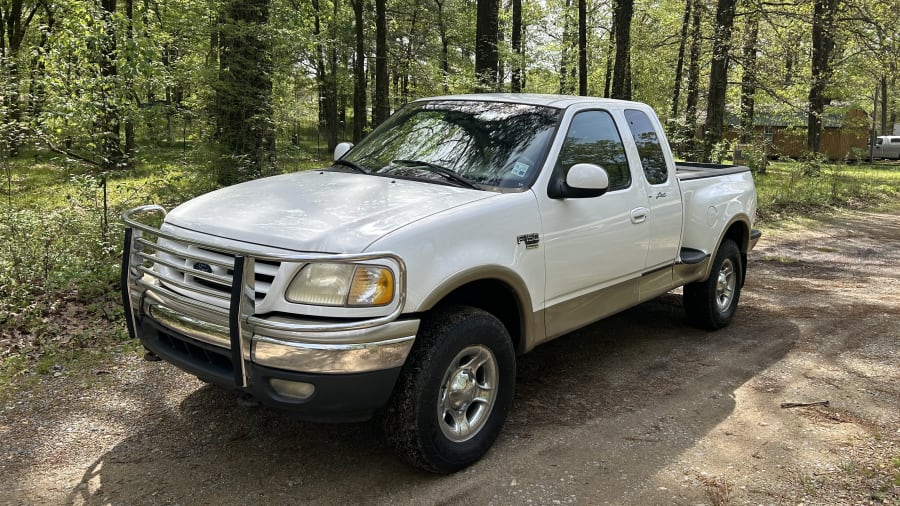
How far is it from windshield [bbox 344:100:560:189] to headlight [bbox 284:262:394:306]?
1.16 metres

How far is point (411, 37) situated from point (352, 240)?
30.6 meters

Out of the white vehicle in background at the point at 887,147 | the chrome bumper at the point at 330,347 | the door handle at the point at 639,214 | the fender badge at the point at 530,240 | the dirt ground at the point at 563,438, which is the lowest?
the dirt ground at the point at 563,438

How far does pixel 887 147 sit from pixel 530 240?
4743 cm

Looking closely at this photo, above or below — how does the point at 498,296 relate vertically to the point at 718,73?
below

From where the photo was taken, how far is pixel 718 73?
53.0 feet

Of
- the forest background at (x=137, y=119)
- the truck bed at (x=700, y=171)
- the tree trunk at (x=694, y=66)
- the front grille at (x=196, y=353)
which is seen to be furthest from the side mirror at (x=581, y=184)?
the tree trunk at (x=694, y=66)

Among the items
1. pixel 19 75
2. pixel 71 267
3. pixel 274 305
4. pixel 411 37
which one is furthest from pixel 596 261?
pixel 411 37

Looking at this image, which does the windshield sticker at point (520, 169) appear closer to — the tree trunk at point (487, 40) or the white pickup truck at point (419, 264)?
the white pickup truck at point (419, 264)

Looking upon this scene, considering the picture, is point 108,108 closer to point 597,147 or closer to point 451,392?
point 597,147

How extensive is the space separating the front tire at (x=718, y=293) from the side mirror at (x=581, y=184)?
2558mm

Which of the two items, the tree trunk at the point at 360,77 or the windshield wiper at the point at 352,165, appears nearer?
the windshield wiper at the point at 352,165

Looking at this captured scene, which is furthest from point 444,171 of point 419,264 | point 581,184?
point 419,264

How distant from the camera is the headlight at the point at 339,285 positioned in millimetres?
2969

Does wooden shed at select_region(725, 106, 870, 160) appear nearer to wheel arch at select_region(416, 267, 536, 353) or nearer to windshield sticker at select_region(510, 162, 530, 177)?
windshield sticker at select_region(510, 162, 530, 177)
